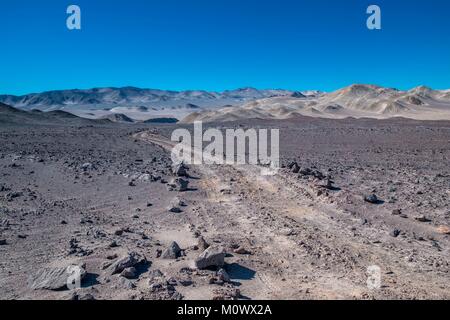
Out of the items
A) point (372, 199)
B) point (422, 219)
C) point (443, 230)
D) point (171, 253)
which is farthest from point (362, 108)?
point (171, 253)

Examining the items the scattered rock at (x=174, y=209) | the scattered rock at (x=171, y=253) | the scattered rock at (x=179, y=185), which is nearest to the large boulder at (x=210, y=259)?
the scattered rock at (x=171, y=253)

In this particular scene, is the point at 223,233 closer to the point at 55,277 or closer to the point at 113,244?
the point at 113,244

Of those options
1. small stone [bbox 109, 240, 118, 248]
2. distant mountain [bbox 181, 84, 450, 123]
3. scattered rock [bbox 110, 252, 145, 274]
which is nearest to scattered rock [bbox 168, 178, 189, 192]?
small stone [bbox 109, 240, 118, 248]

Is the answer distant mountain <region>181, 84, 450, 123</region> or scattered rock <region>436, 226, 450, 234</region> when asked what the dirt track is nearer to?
scattered rock <region>436, 226, 450, 234</region>

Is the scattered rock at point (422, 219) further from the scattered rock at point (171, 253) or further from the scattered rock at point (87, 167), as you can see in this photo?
the scattered rock at point (87, 167)
